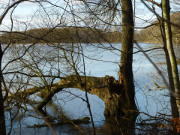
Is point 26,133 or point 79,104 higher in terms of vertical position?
point 79,104

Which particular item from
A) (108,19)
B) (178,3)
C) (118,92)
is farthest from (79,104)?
(178,3)

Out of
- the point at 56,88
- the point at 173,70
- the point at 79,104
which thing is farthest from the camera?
the point at 79,104

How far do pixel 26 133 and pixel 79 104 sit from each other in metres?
2.61

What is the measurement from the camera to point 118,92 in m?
7.91

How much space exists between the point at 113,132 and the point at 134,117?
85cm

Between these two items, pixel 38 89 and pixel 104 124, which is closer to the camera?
pixel 104 124

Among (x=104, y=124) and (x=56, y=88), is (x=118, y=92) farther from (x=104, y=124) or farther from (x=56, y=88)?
(x=56, y=88)

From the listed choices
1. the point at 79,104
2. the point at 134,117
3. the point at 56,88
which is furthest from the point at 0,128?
the point at 79,104

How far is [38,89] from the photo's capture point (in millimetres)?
8797

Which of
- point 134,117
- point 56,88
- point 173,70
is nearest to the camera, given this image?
point 173,70

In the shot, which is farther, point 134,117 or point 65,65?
point 65,65

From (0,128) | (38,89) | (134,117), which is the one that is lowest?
(134,117)

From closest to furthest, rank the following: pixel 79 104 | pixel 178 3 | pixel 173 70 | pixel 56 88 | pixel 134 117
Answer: pixel 173 70
pixel 178 3
pixel 134 117
pixel 56 88
pixel 79 104

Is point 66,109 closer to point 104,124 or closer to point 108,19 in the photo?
point 104,124
